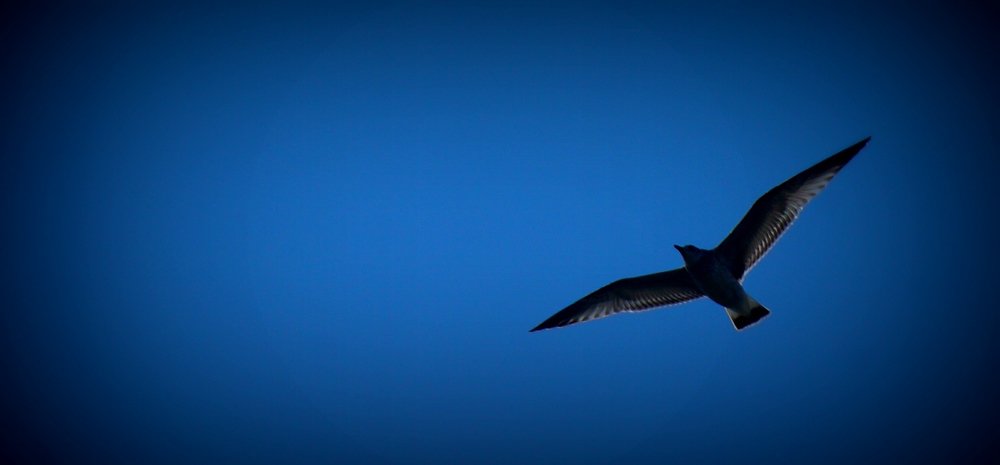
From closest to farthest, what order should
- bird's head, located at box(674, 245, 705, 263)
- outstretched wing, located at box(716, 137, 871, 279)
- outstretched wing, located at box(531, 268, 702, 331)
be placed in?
outstretched wing, located at box(716, 137, 871, 279)
bird's head, located at box(674, 245, 705, 263)
outstretched wing, located at box(531, 268, 702, 331)

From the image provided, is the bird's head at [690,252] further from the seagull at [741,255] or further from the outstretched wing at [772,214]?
the outstretched wing at [772,214]

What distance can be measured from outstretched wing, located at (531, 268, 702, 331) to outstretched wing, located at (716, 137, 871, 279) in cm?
63

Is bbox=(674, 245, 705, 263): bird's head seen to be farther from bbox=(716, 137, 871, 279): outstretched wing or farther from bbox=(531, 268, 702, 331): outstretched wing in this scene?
bbox=(531, 268, 702, 331): outstretched wing

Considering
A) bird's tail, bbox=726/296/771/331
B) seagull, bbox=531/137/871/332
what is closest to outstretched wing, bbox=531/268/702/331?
seagull, bbox=531/137/871/332

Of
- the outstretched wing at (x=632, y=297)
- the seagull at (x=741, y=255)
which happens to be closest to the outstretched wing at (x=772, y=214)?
the seagull at (x=741, y=255)

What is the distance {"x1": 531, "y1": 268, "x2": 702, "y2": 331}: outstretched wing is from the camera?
21.8 feet

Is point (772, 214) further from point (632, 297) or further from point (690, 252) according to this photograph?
point (632, 297)

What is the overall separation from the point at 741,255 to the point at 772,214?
58 centimetres

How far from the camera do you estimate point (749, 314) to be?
20.4 feet

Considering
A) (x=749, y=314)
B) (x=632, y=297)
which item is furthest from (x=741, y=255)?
(x=632, y=297)

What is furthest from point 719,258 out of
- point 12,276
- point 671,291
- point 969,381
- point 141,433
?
point 12,276

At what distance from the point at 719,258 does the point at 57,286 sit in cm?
4402

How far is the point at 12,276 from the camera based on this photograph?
32.7m

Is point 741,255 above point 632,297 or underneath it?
underneath
